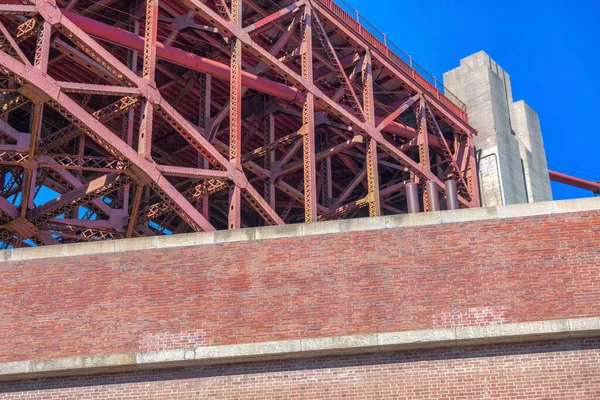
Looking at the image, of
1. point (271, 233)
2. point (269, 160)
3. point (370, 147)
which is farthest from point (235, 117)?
point (271, 233)

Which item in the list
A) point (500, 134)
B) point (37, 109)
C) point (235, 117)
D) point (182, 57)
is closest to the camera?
point (37, 109)

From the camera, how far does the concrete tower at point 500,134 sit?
34562mm

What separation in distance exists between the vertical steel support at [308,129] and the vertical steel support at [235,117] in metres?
1.95

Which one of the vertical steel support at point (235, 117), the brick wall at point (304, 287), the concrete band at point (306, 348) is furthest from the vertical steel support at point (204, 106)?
the concrete band at point (306, 348)

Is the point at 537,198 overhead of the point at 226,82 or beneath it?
beneath

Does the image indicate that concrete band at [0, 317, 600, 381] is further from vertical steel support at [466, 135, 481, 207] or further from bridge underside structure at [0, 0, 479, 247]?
vertical steel support at [466, 135, 481, 207]

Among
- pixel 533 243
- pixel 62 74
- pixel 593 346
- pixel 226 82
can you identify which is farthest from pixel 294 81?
pixel 593 346

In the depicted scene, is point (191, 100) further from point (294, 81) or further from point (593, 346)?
point (593, 346)

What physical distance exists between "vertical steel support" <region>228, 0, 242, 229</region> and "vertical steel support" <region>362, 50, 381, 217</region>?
16.7ft

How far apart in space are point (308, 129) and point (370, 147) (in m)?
3.33

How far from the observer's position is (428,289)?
15.8 meters

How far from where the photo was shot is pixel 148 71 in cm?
2238

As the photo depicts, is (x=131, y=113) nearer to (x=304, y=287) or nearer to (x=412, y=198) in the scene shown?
(x=412, y=198)

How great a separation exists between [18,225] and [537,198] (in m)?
19.3
